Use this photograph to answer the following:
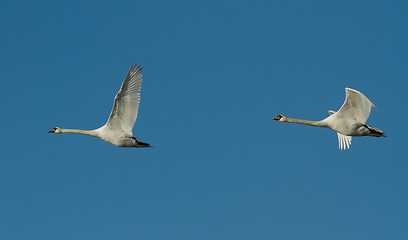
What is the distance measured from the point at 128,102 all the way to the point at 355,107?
12.2 meters

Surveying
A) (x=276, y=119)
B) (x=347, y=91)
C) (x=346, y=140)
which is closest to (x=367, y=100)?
(x=347, y=91)

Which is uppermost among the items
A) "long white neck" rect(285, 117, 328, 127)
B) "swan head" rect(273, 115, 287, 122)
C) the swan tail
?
"swan head" rect(273, 115, 287, 122)

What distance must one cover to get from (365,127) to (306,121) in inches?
133

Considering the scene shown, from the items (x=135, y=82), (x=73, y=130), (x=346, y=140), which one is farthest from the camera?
(x=346, y=140)

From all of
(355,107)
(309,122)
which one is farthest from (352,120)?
(309,122)

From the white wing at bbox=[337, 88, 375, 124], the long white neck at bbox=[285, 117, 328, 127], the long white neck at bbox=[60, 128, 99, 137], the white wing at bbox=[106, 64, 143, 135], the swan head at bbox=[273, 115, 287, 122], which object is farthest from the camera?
the swan head at bbox=[273, 115, 287, 122]

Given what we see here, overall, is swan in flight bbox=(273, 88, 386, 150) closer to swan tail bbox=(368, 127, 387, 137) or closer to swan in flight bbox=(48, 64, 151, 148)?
swan tail bbox=(368, 127, 387, 137)

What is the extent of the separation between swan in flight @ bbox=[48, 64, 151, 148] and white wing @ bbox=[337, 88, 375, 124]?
1095 centimetres

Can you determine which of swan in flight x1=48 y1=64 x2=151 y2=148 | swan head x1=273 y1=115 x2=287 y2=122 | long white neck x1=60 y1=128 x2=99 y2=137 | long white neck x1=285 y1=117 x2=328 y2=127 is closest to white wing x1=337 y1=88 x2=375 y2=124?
long white neck x1=285 y1=117 x2=328 y2=127

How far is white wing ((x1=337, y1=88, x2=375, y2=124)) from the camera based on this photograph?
33.4m

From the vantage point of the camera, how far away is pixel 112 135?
3581 cm

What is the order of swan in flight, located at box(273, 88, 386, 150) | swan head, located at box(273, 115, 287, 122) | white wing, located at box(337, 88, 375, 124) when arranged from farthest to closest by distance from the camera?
1. swan head, located at box(273, 115, 287, 122)
2. swan in flight, located at box(273, 88, 386, 150)
3. white wing, located at box(337, 88, 375, 124)

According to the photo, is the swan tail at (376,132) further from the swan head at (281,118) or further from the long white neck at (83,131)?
the long white neck at (83,131)

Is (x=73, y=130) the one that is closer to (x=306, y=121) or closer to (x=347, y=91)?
(x=306, y=121)
